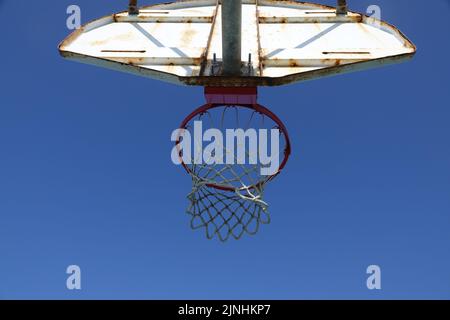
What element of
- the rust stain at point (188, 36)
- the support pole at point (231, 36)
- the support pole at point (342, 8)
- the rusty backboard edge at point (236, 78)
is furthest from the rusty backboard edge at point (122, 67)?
the support pole at point (342, 8)

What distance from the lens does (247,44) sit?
16.0ft

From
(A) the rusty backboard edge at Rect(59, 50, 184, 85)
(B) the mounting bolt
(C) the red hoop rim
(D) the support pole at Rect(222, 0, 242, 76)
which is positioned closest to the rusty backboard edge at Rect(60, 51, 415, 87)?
(A) the rusty backboard edge at Rect(59, 50, 184, 85)

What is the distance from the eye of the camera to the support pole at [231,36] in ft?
12.9

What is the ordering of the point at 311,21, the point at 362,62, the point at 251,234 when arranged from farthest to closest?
the point at 311,21
the point at 251,234
the point at 362,62

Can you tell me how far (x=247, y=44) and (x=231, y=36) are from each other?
0.86m

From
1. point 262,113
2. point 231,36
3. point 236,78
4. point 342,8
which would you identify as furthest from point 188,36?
point 342,8

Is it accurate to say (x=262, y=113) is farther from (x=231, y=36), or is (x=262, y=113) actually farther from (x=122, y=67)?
(x=122, y=67)

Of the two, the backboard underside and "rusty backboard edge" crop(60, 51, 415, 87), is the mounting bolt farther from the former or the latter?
"rusty backboard edge" crop(60, 51, 415, 87)

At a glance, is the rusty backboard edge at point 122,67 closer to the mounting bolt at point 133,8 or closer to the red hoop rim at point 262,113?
the red hoop rim at point 262,113

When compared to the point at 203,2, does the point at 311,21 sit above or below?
below

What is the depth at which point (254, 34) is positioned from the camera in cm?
518
